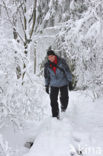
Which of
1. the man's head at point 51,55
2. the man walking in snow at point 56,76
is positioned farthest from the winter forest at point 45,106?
the man's head at point 51,55

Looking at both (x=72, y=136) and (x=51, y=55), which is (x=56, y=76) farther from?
(x=72, y=136)

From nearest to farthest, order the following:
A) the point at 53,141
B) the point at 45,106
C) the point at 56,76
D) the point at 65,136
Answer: the point at 53,141 → the point at 65,136 → the point at 45,106 → the point at 56,76

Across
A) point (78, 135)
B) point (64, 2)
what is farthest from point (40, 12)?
point (78, 135)

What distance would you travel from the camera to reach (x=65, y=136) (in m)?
3.13

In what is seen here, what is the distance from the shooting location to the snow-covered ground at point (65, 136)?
8.95ft

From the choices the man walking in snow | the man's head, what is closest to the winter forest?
the man walking in snow

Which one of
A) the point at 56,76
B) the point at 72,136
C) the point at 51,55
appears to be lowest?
the point at 72,136

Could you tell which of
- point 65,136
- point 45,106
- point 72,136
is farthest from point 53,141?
point 45,106

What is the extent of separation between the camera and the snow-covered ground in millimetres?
2729

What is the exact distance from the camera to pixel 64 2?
6.33 metres

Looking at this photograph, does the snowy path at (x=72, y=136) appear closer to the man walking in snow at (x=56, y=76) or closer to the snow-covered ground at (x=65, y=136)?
the snow-covered ground at (x=65, y=136)

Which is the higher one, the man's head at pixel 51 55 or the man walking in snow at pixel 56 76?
the man's head at pixel 51 55

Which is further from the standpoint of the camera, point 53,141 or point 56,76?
point 56,76

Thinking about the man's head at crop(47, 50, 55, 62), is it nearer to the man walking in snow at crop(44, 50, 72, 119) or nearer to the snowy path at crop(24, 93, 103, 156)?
the man walking in snow at crop(44, 50, 72, 119)
